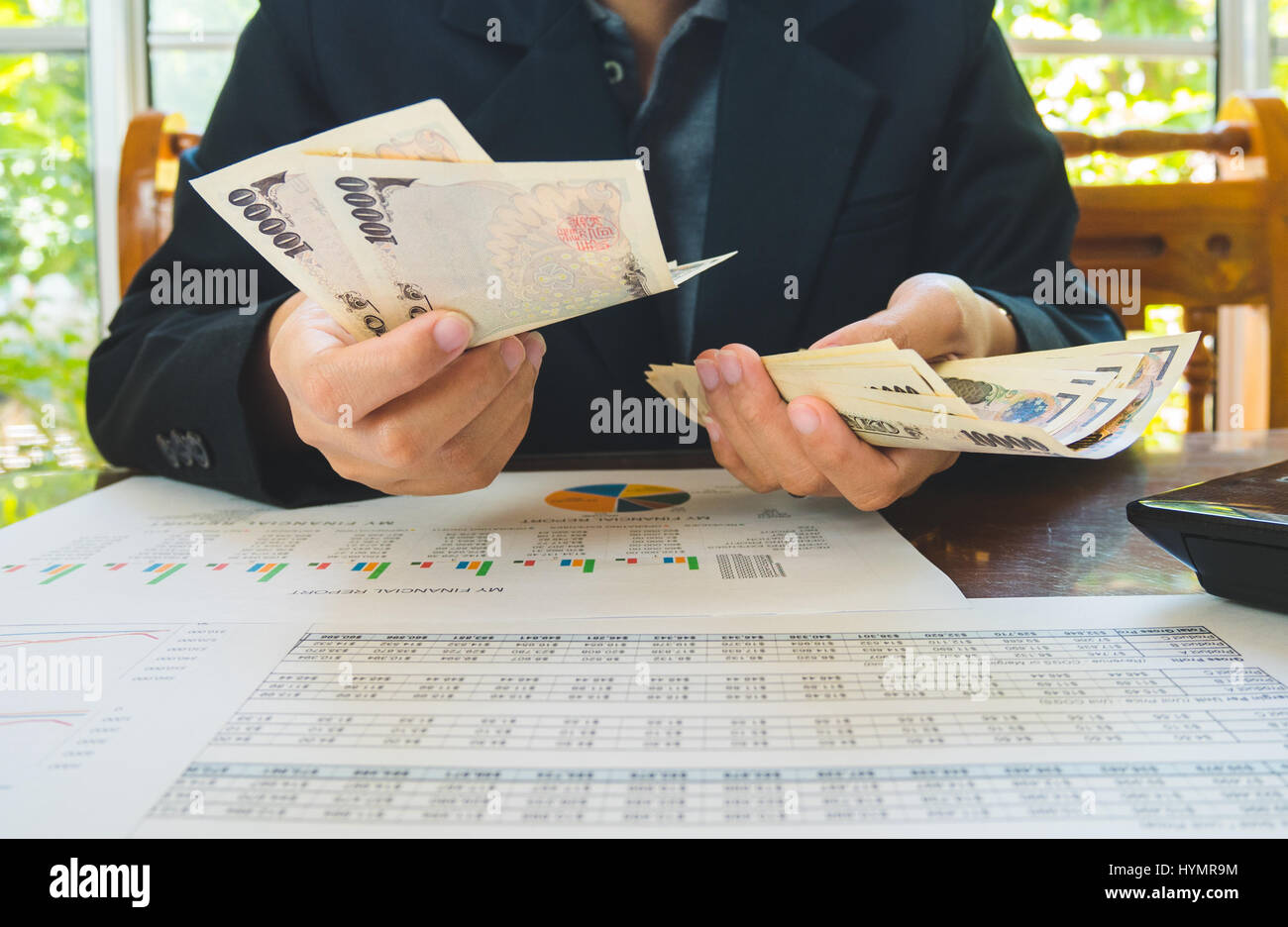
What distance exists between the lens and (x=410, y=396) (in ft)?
1.72

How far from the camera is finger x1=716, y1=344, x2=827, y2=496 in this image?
0.57 metres

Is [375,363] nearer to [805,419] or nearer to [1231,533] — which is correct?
[805,419]

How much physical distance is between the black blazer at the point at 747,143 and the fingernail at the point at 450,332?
0.42m

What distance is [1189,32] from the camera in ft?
7.48

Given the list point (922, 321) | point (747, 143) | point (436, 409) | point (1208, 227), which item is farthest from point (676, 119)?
point (1208, 227)

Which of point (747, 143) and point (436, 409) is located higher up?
point (747, 143)

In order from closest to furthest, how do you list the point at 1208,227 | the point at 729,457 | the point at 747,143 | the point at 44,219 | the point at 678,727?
the point at 678,727, the point at 729,457, the point at 747,143, the point at 1208,227, the point at 44,219

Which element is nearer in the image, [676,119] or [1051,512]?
[1051,512]

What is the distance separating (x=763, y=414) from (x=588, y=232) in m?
0.19

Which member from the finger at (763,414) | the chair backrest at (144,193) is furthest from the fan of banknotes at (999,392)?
the chair backrest at (144,193)

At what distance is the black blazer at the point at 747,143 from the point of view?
848mm

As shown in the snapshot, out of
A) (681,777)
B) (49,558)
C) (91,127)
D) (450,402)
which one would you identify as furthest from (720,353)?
(91,127)

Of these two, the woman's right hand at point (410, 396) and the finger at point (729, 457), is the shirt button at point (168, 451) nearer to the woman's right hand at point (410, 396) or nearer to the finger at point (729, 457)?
the woman's right hand at point (410, 396)

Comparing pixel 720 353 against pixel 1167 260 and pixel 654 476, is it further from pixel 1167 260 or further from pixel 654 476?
pixel 1167 260
